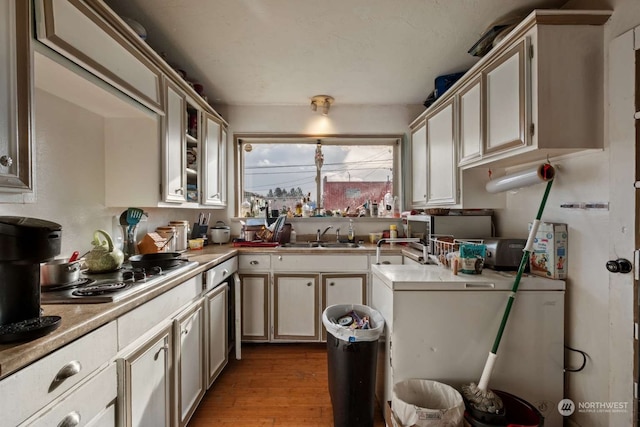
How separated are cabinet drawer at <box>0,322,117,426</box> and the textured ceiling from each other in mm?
1708

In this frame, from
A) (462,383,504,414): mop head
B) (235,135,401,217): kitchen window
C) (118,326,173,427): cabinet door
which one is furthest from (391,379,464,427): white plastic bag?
(235,135,401,217): kitchen window

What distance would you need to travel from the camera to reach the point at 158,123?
183 cm

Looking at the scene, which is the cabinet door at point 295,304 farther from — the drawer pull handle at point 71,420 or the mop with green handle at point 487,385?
the drawer pull handle at point 71,420

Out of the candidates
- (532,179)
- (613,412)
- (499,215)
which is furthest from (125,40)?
(613,412)

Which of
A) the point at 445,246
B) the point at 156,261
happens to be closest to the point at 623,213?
the point at 445,246

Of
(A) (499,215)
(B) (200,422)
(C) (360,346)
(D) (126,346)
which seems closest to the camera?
(D) (126,346)

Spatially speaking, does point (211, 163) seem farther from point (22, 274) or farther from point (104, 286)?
point (22, 274)

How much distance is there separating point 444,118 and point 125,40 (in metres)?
2.15

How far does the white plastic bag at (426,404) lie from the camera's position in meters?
1.24

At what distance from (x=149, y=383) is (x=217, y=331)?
2.80ft

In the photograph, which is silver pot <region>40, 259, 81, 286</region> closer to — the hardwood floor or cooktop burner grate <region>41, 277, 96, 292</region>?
cooktop burner grate <region>41, 277, 96, 292</region>

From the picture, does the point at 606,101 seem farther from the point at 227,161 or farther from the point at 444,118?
the point at 227,161

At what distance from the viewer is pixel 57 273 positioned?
1.20 metres

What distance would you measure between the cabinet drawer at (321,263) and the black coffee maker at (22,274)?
1862mm
